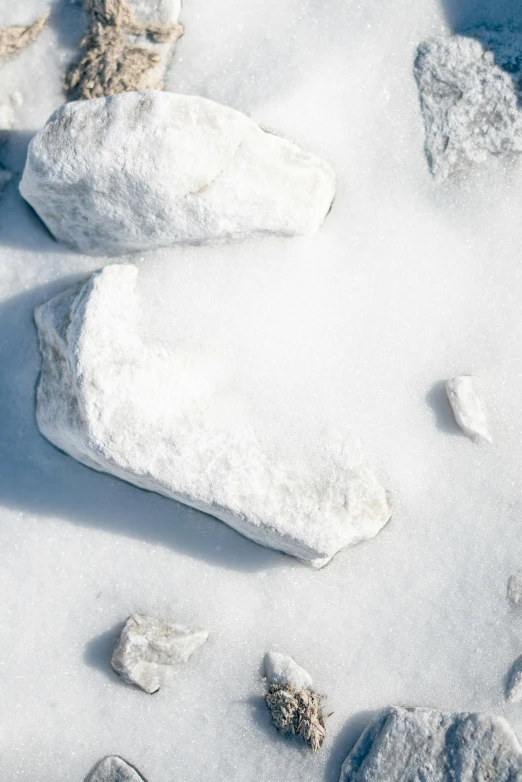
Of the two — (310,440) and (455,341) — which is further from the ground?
(455,341)

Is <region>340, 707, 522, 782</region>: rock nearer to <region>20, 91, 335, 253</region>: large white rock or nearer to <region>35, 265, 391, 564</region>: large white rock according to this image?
<region>35, 265, 391, 564</region>: large white rock

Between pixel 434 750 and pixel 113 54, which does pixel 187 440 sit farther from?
pixel 113 54

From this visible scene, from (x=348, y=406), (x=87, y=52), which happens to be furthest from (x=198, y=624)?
(x=87, y=52)

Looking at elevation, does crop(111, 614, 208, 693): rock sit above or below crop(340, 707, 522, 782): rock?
below

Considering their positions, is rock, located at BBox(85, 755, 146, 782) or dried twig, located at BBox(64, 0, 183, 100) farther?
dried twig, located at BBox(64, 0, 183, 100)

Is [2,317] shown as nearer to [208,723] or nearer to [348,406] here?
[348,406]

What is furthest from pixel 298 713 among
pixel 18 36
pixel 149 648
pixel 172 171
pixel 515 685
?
pixel 18 36

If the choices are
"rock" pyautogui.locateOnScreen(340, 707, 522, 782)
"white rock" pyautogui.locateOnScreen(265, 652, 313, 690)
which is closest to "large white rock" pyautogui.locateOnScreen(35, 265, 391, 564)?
"white rock" pyautogui.locateOnScreen(265, 652, 313, 690)
